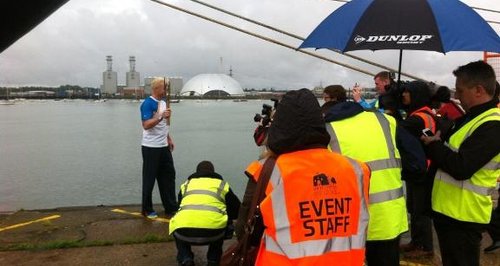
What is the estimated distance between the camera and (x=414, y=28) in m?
3.28

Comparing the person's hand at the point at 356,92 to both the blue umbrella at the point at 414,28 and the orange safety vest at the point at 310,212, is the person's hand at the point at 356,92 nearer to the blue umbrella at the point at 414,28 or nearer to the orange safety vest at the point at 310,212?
the blue umbrella at the point at 414,28

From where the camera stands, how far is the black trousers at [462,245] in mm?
3014

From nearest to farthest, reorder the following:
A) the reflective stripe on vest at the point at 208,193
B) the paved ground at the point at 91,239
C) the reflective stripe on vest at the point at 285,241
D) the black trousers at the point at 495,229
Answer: the reflective stripe on vest at the point at 285,241, the reflective stripe on vest at the point at 208,193, the paved ground at the point at 91,239, the black trousers at the point at 495,229

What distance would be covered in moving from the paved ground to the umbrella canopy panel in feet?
7.48

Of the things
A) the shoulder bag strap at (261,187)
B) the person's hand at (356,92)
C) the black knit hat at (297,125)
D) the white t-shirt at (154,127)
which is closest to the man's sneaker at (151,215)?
the white t-shirt at (154,127)

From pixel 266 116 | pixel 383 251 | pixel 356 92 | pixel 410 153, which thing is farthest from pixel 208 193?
pixel 356 92

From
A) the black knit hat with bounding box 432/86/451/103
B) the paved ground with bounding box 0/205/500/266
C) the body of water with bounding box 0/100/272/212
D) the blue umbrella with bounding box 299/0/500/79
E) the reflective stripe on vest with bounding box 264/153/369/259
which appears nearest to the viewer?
the reflective stripe on vest with bounding box 264/153/369/259

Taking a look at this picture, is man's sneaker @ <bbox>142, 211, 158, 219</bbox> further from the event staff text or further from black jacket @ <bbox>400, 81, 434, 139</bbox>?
the event staff text

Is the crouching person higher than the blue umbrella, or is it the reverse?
the blue umbrella

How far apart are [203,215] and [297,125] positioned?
2.14 meters

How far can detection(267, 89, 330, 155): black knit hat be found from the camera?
216cm

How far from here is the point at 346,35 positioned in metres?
3.46

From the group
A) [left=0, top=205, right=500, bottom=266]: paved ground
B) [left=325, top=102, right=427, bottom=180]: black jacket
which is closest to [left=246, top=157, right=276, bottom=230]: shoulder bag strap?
[left=325, top=102, right=427, bottom=180]: black jacket

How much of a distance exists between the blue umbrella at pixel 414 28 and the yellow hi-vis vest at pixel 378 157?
1.89 ft
